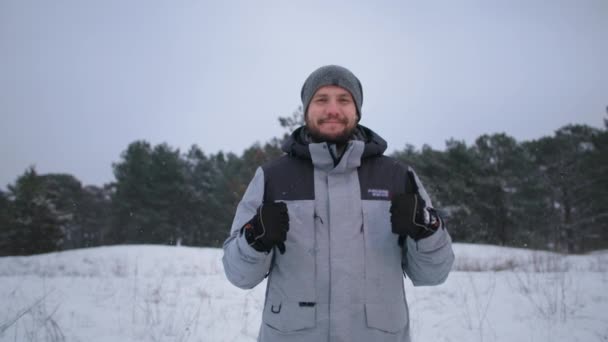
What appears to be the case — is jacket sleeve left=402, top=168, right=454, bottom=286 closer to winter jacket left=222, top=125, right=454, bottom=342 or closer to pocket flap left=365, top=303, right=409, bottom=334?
winter jacket left=222, top=125, right=454, bottom=342

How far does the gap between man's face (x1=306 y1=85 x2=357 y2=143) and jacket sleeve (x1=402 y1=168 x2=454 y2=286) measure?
0.79 m

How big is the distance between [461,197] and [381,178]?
103 ft

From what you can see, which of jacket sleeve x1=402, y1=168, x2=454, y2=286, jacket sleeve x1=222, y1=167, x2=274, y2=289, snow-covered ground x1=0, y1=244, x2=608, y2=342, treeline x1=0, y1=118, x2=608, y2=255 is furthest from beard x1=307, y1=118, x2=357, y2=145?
treeline x1=0, y1=118, x2=608, y2=255

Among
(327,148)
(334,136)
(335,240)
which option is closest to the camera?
(335,240)

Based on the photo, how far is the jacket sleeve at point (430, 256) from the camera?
5.82 feet

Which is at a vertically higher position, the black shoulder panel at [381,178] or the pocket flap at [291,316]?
the black shoulder panel at [381,178]

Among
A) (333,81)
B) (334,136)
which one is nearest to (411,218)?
(334,136)

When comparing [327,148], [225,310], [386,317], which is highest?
[327,148]

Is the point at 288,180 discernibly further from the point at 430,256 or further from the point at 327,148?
the point at 430,256

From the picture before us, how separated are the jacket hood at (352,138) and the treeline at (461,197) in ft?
70.9

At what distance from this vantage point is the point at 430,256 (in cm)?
181

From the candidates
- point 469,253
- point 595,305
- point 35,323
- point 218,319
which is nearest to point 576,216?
point 469,253

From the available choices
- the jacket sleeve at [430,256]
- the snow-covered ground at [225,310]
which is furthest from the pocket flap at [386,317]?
the snow-covered ground at [225,310]

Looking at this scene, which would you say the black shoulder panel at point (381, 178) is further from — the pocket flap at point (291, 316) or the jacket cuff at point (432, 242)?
the pocket flap at point (291, 316)
